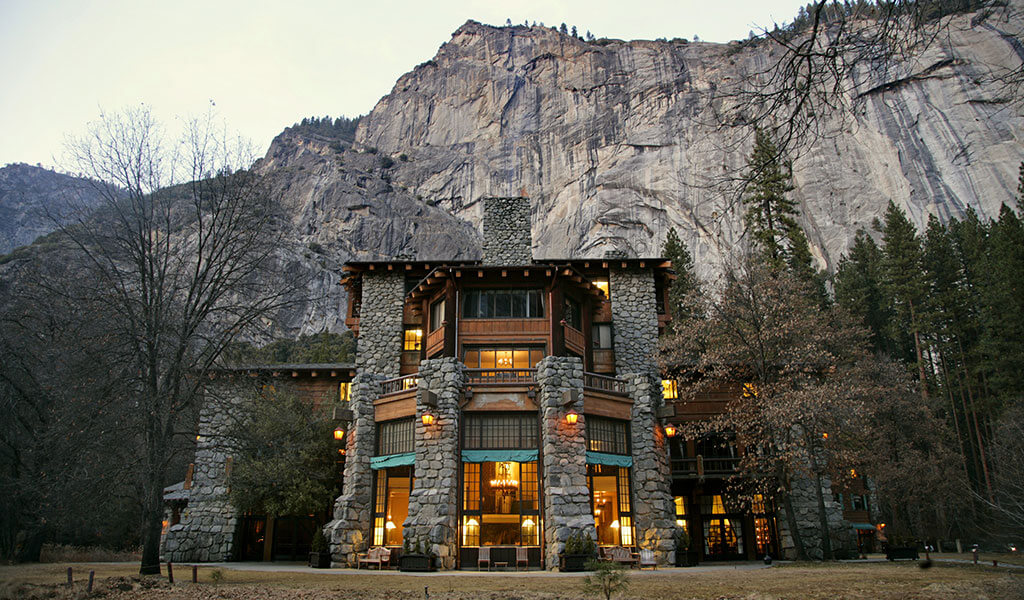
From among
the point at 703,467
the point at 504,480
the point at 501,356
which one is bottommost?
the point at 504,480

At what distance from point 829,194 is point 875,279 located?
61.5 feet

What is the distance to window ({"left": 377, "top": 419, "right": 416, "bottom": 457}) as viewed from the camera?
24.1 metres

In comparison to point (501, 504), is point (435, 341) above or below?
above

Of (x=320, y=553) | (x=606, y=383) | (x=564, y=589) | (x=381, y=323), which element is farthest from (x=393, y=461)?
(x=564, y=589)

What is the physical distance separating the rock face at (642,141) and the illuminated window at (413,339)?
53.7 feet

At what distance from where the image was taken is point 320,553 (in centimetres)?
2234

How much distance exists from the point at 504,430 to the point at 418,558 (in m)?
5.36

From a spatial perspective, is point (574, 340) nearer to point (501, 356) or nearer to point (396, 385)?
point (501, 356)

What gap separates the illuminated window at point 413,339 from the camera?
1169 inches

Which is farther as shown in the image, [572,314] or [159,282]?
[572,314]

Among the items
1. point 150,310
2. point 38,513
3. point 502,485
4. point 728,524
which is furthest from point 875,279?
point 38,513

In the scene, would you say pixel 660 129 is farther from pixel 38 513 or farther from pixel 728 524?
pixel 38 513

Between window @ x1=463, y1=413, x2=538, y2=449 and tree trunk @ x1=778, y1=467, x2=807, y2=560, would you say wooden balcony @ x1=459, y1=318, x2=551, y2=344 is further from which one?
tree trunk @ x1=778, y1=467, x2=807, y2=560

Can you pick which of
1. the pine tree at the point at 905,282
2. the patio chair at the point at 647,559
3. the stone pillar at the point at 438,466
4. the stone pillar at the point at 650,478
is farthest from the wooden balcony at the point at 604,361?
the pine tree at the point at 905,282
